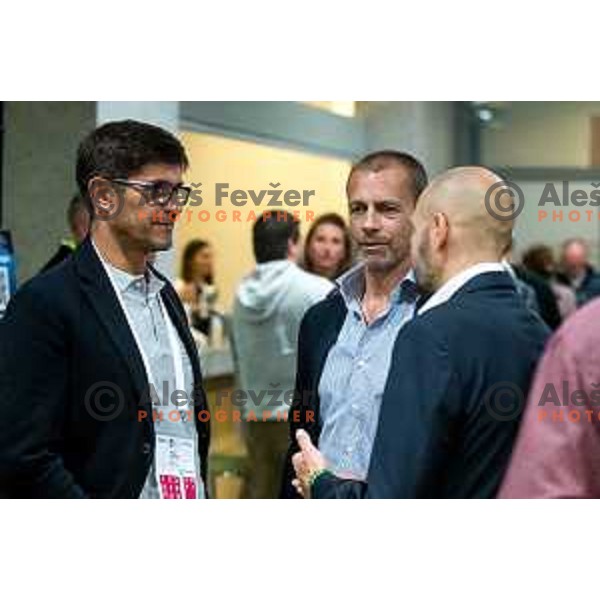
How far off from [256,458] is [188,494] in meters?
2.49

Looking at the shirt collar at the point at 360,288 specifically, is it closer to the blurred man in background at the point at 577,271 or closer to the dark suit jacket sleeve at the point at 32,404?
the dark suit jacket sleeve at the point at 32,404

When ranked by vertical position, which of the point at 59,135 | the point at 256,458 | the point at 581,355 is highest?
the point at 59,135

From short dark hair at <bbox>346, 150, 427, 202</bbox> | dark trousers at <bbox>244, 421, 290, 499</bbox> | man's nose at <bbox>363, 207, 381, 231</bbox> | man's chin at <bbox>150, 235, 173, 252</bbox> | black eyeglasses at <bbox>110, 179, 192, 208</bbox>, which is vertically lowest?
dark trousers at <bbox>244, 421, 290, 499</bbox>

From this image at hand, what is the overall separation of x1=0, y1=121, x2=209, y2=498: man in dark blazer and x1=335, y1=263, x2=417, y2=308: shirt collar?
0.42m

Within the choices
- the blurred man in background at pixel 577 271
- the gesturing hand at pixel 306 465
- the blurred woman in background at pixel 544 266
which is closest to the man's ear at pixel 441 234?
the gesturing hand at pixel 306 465

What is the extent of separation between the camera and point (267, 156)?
6.69m

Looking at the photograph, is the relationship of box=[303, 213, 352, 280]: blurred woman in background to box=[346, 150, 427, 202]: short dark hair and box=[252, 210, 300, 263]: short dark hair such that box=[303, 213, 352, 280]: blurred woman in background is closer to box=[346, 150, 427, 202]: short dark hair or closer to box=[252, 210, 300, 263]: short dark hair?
box=[252, 210, 300, 263]: short dark hair

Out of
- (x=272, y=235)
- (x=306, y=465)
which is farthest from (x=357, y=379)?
(x=272, y=235)

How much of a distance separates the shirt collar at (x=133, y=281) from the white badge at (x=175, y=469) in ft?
1.00

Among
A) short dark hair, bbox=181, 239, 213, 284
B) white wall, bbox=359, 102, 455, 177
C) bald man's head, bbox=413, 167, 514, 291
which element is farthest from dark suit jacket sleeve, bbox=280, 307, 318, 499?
short dark hair, bbox=181, 239, 213, 284

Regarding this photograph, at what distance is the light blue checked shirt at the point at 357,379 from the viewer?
2.74 m

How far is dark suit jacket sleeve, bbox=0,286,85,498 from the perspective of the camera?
7.90ft

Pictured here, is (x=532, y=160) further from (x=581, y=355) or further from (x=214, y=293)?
(x=581, y=355)
